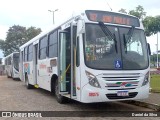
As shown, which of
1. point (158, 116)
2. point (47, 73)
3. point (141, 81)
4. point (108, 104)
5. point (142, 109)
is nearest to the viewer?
point (158, 116)

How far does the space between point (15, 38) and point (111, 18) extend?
4892cm

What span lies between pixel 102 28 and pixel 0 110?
4392 mm

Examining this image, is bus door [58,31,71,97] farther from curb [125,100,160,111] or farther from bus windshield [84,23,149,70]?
curb [125,100,160,111]

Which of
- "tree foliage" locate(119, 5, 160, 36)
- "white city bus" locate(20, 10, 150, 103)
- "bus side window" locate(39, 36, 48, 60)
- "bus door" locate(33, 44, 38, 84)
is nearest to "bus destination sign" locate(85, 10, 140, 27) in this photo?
"white city bus" locate(20, 10, 150, 103)

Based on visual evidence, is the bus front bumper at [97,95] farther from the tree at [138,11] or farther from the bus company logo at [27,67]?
the tree at [138,11]

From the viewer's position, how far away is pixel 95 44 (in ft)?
27.8

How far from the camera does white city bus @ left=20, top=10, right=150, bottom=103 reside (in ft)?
27.2

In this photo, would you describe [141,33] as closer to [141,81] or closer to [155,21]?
[141,81]

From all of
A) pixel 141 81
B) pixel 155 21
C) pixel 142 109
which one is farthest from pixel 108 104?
pixel 155 21

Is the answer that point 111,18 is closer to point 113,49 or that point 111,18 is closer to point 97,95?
point 113,49

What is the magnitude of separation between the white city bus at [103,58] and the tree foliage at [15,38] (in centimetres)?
4662

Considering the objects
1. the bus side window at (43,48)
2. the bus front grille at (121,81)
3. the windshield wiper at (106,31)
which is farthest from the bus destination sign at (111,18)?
the bus side window at (43,48)

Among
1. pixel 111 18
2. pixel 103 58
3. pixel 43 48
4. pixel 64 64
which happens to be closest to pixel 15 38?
pixel 43 48

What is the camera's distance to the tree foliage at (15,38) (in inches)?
2185
